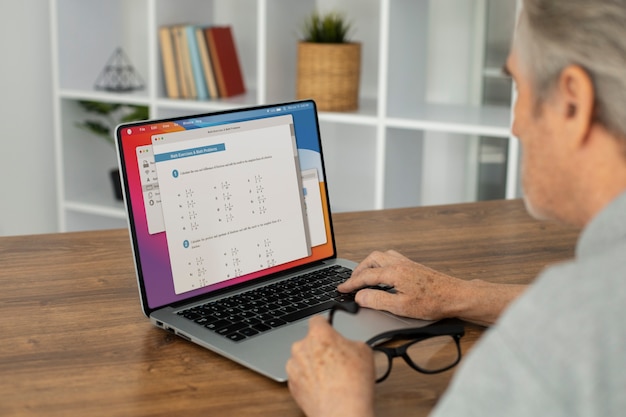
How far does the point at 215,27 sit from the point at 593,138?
2596 mm

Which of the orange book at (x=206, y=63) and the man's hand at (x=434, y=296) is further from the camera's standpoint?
the orange book at (x=206, y=63)

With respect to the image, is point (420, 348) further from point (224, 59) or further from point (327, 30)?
point (224, 59)

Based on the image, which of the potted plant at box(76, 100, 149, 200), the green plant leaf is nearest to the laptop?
the green plant leaf

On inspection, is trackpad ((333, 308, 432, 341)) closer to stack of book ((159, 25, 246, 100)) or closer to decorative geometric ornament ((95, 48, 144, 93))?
stack of book ((159, 25, 246, 100))

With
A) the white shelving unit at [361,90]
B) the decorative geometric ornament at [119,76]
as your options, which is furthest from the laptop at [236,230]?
the decorative geometric ornament at [119,76]

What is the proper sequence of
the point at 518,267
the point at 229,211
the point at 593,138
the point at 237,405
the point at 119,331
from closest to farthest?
1. the point at 593,138
2. the point at 237,405
3. the point at 119,331
4. the point at 229,211
5. the point at 518,267

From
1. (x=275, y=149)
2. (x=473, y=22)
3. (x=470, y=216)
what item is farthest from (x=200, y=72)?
(x=275, y=149)

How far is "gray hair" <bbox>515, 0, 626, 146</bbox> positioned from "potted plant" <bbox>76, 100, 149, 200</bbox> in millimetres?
2752

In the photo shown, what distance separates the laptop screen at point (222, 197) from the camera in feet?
3.95

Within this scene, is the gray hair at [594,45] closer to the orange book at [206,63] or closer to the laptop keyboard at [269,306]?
the laptop keyboard at [269,306]

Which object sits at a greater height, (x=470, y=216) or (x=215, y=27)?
(x=215, y=27)

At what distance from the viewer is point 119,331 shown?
1160mm

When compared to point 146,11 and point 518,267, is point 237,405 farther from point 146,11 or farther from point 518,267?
point 146,11

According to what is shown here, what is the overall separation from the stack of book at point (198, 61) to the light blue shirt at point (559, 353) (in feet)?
8.65
